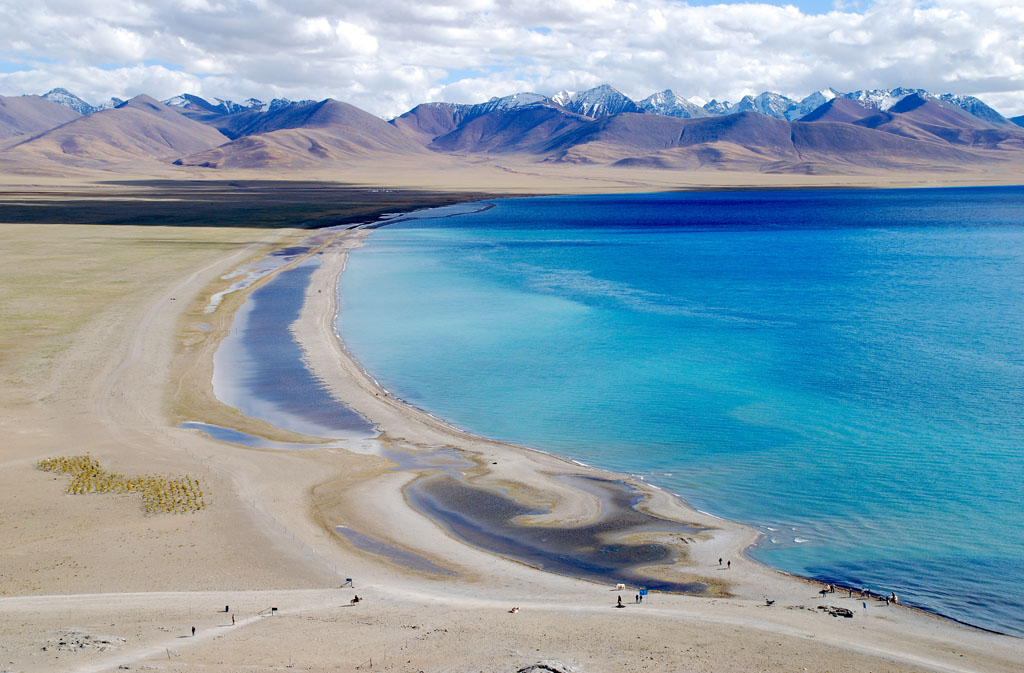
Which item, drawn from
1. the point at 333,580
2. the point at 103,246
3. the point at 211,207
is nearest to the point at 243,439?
the point at 333,580

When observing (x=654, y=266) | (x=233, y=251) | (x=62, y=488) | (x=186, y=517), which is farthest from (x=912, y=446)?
(x=233, y=251)

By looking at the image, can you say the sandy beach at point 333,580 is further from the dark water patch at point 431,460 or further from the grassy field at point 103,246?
the grassy field at point 103,246

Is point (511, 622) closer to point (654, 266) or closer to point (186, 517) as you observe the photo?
point (186, 517)

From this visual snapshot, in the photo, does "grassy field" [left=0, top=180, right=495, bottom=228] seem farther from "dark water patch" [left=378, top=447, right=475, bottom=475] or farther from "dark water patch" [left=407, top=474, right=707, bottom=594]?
"dark water patch" [left=407, top=474, right=707, bottom=594]

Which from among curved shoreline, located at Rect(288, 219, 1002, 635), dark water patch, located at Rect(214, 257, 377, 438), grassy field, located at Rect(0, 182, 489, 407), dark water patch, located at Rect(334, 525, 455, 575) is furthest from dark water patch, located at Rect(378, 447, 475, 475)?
grassy field, located at Rect(0, 182, 489, 407)

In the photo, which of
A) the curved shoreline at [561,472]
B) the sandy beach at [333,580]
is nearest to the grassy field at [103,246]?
the sandy beach at [333,580]
